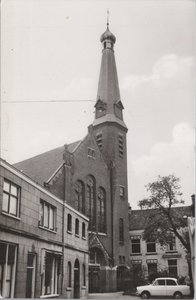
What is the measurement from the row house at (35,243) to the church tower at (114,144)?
748 centimetres

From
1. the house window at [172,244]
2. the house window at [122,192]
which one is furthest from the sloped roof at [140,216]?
the house window at [172,244]

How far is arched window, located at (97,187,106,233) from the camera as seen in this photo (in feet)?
77.6

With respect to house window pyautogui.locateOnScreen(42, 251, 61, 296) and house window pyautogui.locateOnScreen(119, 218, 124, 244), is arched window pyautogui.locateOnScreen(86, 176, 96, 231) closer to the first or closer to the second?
house window pyautogui.locateOnScreen(119, 218, 124, 244)

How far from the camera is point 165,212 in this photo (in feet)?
55.4

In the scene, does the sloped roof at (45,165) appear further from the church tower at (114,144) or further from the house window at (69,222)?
the house window at (69,222)

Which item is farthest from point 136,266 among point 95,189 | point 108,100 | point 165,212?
point 108,100

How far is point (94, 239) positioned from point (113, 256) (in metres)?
2.39

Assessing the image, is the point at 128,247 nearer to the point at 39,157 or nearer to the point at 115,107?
the point at 39,157

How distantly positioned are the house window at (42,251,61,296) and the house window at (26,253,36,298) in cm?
84

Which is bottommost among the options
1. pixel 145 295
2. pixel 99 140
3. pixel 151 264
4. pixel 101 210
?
pixel 145 295

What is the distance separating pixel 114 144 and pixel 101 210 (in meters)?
6.21

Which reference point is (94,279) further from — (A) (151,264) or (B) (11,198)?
(B) (11,198)

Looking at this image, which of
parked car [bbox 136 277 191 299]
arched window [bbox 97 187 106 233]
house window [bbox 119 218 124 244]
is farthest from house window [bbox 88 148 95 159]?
parked car [bbox 136 277 191 299]

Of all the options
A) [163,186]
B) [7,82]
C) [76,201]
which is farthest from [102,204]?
[7,82]
